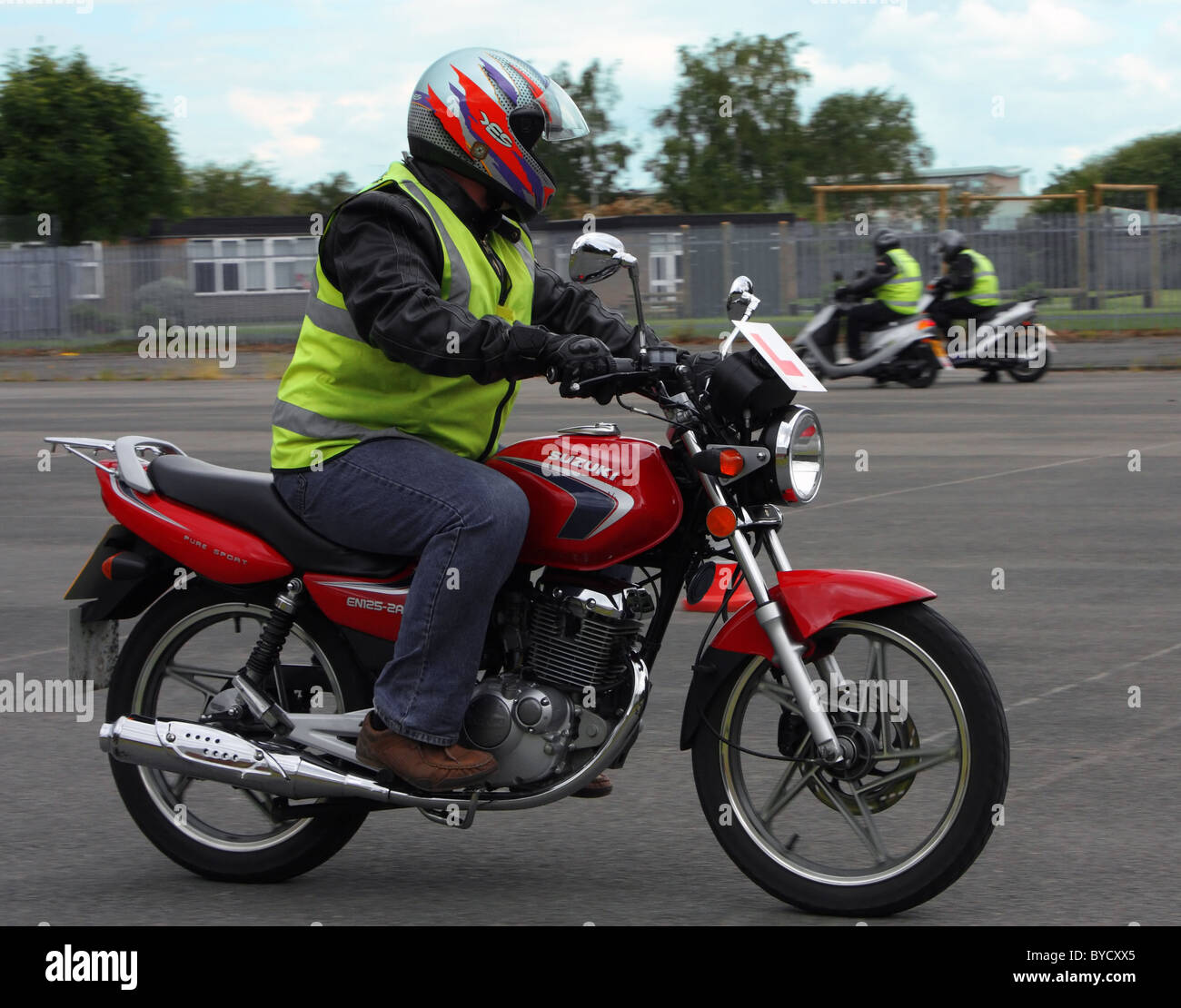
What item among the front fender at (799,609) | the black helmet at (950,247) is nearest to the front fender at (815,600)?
the front fender at (799,609)

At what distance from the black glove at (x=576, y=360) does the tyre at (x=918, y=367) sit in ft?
56.3

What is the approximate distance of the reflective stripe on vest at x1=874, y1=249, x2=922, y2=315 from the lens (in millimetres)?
20328

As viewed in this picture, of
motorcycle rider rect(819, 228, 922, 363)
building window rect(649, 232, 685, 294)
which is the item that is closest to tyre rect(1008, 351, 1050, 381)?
motorcycle rider rect(819, 228, 922, 363)

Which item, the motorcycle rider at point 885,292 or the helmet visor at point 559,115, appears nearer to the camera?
the helmet visor at point 559,115

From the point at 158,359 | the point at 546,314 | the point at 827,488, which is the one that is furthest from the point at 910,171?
the point at 546,314

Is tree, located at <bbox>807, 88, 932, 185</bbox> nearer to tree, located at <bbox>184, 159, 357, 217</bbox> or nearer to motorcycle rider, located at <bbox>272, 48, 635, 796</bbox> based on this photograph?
tree, located at <bbox>184, 159, 357, 217</bbox>

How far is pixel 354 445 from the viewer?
4.06 metres

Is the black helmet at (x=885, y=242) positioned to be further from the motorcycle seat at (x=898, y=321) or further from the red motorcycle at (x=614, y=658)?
the red motorcycle at (x=614, y=658)

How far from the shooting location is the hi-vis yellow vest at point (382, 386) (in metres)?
3.99

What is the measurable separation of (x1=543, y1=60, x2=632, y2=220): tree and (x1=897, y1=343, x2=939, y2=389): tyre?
38.9m

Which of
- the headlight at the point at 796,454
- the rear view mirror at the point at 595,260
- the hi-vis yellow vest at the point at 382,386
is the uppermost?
the rear view mirror at the point at 595,260
